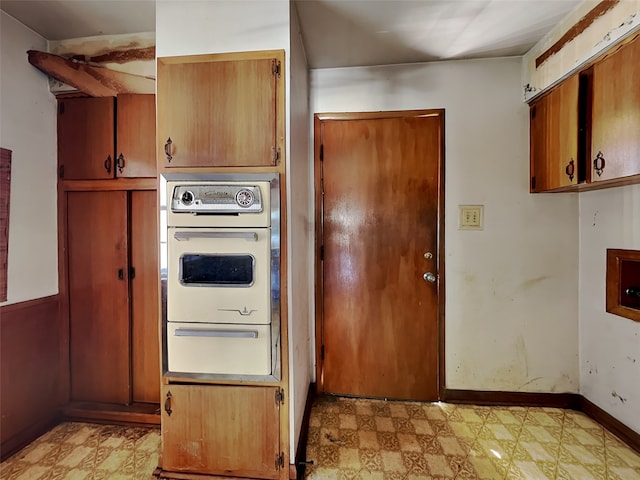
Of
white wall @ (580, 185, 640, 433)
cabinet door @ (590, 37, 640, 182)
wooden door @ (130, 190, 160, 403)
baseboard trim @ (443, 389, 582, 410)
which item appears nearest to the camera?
cabinet door @ (590, 37, 640, 182)

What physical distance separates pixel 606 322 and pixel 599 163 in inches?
41.5

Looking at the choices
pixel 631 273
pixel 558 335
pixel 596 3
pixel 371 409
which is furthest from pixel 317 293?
pixel 596 3

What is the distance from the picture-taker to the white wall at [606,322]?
5.44 ft

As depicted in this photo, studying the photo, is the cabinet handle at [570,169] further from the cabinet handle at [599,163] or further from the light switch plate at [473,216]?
the light switch plate at [473,216]

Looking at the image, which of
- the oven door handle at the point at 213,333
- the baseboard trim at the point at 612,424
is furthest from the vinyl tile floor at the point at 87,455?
the baseboard trim at the point at 612,424

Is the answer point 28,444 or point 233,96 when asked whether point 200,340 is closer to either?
point 233,96

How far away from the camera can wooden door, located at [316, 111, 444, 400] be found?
6.92ft

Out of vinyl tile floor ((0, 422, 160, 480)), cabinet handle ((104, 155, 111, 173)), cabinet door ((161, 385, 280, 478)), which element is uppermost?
cabinet handle ((104, 155, 111, 173))

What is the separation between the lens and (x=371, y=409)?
204 centimetres

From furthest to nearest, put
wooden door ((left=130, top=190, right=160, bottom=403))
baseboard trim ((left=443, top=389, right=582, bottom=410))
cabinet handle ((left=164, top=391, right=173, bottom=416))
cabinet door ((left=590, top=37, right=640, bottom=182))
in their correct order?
baseboard trim ((left=443, top=389, right=582, bottom=410)) → wooden door ((left=130, top=190, right=160, bottom=403)) → cabinet handle ((left=164, top=391, right=173, bottom=416)) → cabinet door ((left=590, top=37, right=640, bottom=182))

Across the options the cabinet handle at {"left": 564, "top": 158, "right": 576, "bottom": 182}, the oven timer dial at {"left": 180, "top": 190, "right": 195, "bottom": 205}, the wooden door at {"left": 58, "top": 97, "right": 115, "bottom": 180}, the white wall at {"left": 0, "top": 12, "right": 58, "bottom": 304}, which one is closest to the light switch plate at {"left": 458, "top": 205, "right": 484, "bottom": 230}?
the cabinet handle at {"left": 564, "top": 158, "right": 576, "bottom": 182}

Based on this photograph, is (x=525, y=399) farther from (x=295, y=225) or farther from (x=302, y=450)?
(x=295, y=225)

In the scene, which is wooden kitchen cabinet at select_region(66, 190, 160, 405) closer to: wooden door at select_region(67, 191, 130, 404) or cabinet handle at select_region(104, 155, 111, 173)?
wooden door at select_region(67, 191, 130, 404)

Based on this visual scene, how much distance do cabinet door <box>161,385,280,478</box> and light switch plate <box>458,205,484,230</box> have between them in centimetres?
171
